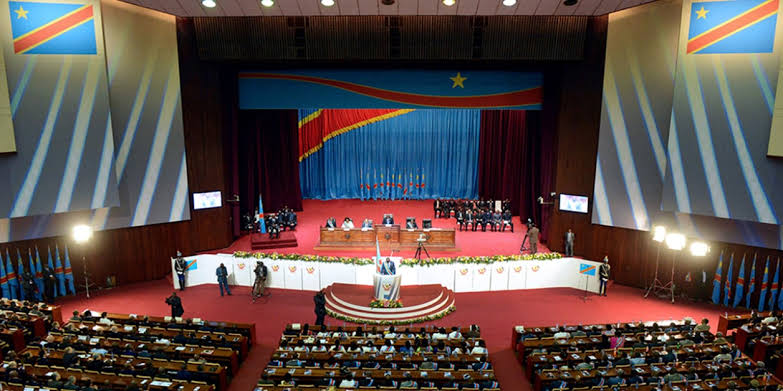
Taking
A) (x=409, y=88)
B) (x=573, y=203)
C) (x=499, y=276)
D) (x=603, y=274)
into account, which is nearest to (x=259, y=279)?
(x=499, y=276)

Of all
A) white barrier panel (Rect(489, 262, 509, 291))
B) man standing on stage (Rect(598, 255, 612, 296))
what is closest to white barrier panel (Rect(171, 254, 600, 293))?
white barrier panel (Rect(489, 262, 509, 291))

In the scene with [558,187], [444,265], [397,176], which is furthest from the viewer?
[397,176]

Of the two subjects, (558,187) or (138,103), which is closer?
(138,103)

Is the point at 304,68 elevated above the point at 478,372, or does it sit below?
above

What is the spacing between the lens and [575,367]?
991 cm

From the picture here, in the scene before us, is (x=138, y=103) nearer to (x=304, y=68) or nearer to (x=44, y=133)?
(x=44, y=133)

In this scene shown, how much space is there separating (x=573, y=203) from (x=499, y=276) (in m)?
4.32

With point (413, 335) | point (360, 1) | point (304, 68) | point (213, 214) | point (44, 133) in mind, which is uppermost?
point (360, 1)

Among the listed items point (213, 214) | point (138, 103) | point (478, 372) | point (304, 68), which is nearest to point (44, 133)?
point (138, 103)

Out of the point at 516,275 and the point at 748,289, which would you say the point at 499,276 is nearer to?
the point at 516,275

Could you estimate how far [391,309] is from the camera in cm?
1402

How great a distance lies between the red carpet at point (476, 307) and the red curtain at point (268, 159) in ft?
22.0

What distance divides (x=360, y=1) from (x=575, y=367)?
1130 centimetres

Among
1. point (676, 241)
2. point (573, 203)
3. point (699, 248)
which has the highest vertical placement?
point (573, 203)
